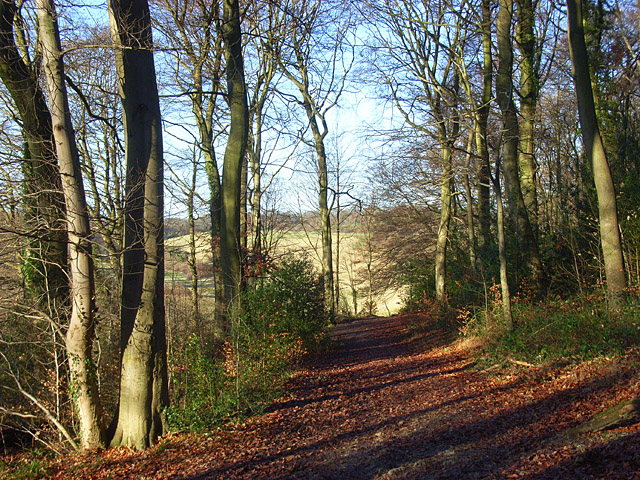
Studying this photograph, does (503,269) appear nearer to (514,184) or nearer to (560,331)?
(560,331)

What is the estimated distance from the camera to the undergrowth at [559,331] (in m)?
8.20

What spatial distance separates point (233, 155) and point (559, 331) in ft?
25.8

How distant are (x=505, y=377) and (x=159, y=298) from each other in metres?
5.85

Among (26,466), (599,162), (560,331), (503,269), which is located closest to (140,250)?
(26,466)

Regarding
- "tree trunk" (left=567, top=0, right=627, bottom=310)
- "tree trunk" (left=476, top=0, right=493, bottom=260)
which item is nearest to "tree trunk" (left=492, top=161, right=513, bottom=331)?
"tree trunk" (left=476, top=0, right=493, bottom=260)

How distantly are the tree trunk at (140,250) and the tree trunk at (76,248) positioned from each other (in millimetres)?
398

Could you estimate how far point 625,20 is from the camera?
18016 millimetres

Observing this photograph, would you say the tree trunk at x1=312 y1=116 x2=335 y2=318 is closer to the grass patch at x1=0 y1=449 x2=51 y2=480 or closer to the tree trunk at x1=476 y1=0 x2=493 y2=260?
the tree trunk at x1=476 y1=0 x2=493 y2=260

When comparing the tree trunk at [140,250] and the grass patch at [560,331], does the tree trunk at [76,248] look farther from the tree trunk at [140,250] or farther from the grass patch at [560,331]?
the grass patch at [560,331]

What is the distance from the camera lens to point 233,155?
1214 centimetres

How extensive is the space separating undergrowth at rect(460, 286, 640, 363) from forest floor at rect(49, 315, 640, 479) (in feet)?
1.18

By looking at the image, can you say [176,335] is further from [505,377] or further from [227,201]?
[505,377]

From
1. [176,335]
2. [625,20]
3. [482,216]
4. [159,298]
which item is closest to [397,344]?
[482,216]

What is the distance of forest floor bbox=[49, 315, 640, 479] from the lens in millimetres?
5031
